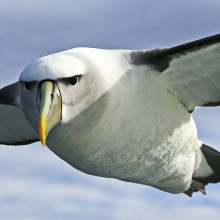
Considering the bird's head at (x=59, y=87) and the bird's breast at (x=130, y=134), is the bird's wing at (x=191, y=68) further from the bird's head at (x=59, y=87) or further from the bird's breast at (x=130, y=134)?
the bird's head at (x=59, y=87)

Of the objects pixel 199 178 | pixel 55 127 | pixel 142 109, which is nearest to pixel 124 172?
pixel 142 109

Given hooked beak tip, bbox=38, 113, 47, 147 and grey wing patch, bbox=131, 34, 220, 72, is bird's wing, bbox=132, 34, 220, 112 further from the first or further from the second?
hooked beak tip, bbox=38, 113, 47, 147

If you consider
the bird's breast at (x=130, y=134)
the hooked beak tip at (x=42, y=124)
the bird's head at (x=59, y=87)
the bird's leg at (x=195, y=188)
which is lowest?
the bird's leg at (x=195, y=188)

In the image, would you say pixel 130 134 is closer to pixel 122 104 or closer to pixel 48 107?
pixel 122 104

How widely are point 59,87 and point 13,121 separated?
3142 mm

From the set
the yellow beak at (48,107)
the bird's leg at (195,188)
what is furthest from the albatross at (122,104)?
the bird's leg at (195,188)

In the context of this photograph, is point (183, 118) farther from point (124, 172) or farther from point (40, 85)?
point (40, 85)

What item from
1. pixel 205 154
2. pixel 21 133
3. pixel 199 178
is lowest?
pixel 199 178

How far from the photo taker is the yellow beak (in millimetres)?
4598

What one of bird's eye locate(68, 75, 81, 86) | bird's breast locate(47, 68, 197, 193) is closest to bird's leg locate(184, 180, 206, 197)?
bird's breast locate(47, 68, 197, 193)

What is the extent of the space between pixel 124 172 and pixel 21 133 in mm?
2334

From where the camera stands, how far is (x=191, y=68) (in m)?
5.94

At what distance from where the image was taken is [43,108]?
182 inches

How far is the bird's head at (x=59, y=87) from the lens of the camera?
4672 mm
